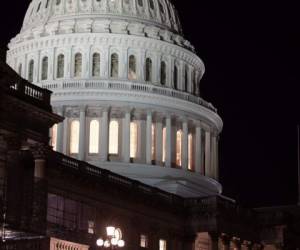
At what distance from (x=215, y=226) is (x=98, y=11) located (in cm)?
3676

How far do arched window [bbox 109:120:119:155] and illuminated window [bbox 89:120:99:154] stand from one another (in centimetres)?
154

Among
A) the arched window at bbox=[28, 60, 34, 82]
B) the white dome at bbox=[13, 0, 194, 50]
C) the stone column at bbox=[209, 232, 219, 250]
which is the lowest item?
the stone column at bbox=[209, 232, 219, 250]

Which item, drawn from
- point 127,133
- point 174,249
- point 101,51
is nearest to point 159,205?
point 174,249

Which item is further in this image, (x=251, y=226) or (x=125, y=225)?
(x=251, y=226)

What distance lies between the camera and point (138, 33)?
113m

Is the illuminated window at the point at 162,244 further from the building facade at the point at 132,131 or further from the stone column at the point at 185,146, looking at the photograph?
the stone column at the point at 185,146

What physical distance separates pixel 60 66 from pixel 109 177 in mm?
34040

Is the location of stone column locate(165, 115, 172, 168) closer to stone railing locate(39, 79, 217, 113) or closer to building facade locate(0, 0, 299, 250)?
building facade locate(0, 0, 299, 250)

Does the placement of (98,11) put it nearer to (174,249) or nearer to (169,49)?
(169,49)

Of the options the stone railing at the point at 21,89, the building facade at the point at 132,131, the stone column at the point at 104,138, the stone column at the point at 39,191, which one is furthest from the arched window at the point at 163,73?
the stone railing at the point at 21,89

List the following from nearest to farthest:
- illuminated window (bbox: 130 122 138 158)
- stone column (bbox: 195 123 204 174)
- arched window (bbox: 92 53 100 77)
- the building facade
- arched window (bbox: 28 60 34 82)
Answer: the building facade → illuminated window (bbox: 130 122 138 158) → arched window (bbox: 92 53 100 77) → stone column (bbox: 195 123 204 174) → arched window (bbox: 28 60 34 82)

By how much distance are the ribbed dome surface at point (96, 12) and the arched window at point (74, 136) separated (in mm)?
12714

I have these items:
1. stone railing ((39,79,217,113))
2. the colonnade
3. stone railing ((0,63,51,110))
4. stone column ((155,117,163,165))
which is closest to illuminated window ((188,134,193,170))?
the colonnade

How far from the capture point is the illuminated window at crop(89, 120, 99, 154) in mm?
105537
